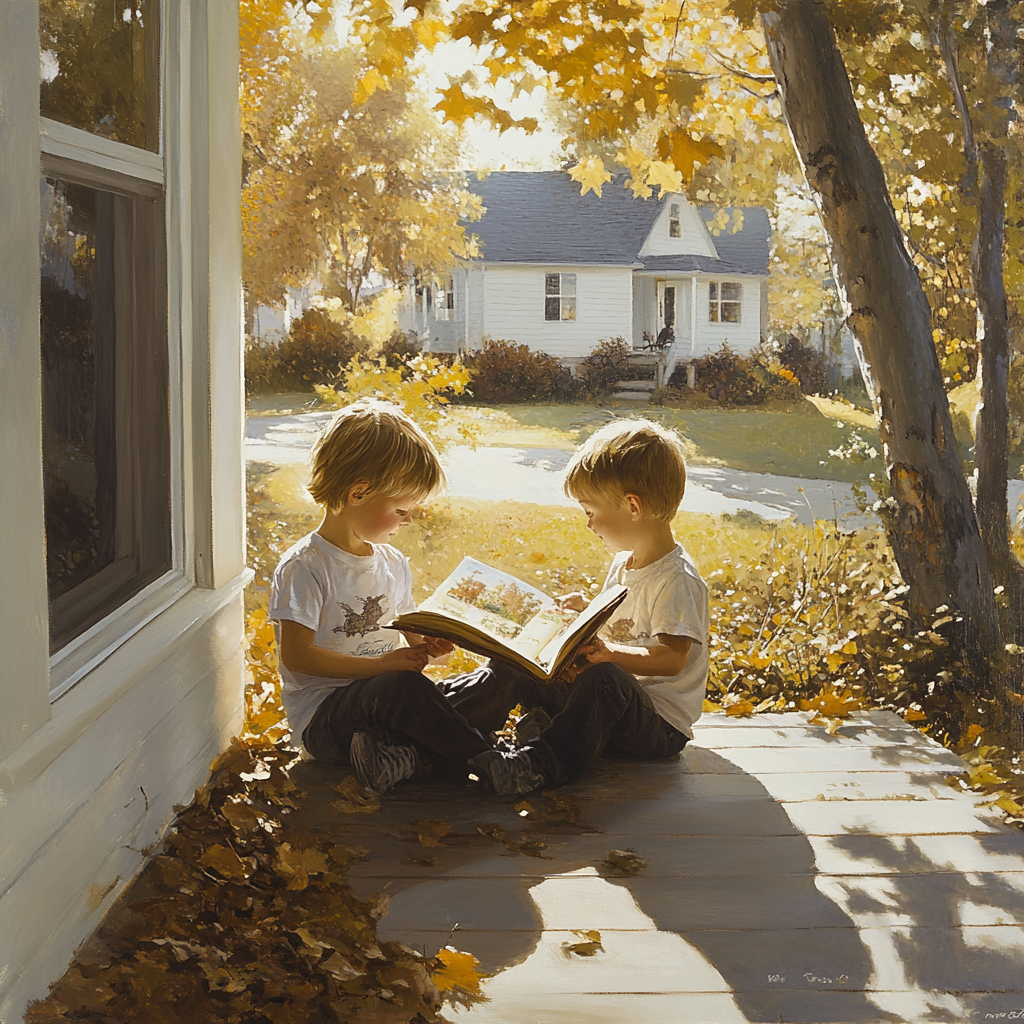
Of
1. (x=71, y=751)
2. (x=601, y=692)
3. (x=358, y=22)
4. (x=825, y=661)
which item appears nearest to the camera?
(x=71, y=751)

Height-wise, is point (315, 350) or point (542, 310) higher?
point (542, 310)

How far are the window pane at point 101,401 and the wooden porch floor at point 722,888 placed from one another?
2.73 ft

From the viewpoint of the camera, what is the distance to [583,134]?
164 inches

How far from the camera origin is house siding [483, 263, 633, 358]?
461 centimetres

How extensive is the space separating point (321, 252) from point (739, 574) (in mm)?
2566

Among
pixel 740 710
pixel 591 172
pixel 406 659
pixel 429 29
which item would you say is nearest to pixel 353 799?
pixel 406 659

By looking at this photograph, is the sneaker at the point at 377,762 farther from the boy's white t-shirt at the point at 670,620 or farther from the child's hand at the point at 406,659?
the boy's white t-shirt at the point at 670,620

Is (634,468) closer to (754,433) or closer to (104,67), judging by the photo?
(104,67)

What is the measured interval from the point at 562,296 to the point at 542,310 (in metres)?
0.30

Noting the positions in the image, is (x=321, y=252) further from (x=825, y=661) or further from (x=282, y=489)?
(x=825, y=661)

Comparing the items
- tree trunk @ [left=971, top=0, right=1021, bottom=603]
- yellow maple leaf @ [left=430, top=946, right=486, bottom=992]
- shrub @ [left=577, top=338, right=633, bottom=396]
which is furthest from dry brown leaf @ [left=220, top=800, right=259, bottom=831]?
tree trunk @ [left=971, top=0, right=1021, bottom=603]

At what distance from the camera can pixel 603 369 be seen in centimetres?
477

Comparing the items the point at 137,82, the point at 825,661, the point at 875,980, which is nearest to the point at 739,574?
the point at 825,661

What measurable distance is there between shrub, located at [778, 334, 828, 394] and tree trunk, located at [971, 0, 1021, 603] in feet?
2.45
